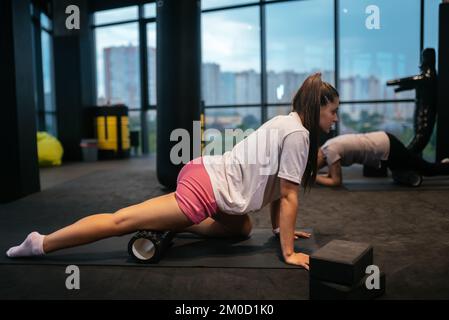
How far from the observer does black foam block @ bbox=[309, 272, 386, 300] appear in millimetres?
1373

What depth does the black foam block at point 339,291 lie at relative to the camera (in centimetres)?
137

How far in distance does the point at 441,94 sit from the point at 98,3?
6019 mm

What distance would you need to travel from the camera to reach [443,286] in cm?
156

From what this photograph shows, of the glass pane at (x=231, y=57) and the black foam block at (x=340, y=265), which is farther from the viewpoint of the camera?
the glass pane at (x=231, y=57)

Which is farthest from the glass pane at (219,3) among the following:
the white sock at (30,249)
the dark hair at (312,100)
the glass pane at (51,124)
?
the white sock at (30,249)

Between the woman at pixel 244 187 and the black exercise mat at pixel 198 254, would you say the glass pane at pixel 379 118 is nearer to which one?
the black exercise mat at pixel 198 254

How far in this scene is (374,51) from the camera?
608 centimetres

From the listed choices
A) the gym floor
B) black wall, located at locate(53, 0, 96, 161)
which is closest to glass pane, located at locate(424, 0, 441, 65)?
the gym floor

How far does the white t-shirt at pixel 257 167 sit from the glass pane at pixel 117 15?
6.51 metres

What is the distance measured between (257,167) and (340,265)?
24.0 inches

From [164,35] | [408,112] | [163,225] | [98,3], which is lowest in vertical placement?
[163,225]

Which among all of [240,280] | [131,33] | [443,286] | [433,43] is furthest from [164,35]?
[131,33]

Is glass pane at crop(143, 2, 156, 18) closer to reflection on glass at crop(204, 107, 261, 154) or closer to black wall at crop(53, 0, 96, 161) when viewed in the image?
black wall at crop(53, 0, 96, 161)

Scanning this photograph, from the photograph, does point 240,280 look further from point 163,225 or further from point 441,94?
point 441,94
